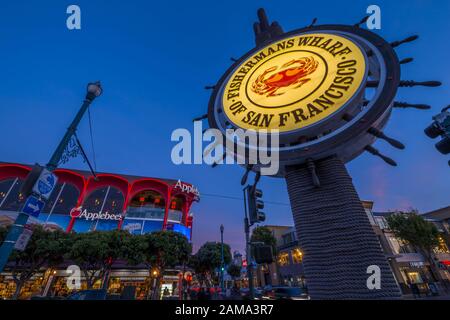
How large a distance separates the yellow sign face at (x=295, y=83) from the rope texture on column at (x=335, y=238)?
3.55ft

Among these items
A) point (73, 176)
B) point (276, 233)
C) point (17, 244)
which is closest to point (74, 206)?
point (73, 176)

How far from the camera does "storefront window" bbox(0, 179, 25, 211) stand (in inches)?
1128

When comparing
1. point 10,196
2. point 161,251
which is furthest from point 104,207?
point 161,251

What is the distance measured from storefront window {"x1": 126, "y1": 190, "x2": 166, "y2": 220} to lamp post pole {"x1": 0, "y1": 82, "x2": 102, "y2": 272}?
88.5ft

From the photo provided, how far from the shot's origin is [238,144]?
13.8 feet

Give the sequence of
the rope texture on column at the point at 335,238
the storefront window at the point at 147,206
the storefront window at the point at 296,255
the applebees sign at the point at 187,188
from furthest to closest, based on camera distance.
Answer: the storefront window at the point at 296,255
the applebees sign at the point at 187,188
the storefront window at the point at 147,206
the rope texture on column at the point at 335,238

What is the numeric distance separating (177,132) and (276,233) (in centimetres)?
4854

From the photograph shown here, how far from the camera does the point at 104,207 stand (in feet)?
105

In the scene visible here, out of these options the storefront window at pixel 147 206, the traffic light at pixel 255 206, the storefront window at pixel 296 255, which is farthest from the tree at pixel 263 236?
the traffic light at pixel 255 206

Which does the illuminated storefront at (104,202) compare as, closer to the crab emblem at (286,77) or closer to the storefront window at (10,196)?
the storefront window at (10,196)

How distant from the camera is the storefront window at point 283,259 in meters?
39.4

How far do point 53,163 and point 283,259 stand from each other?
41977mm
